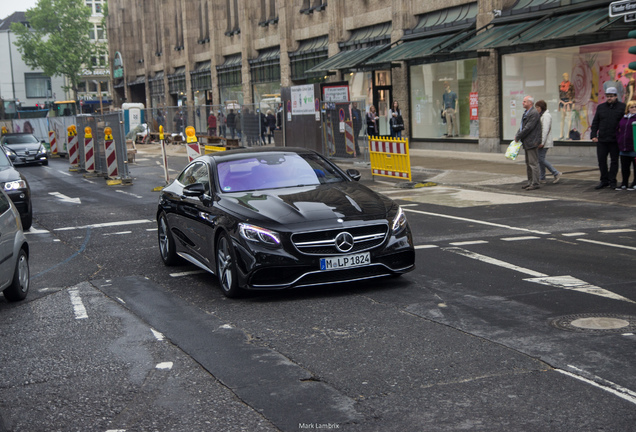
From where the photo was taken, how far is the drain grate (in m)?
6.46

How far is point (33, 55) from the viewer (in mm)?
107625

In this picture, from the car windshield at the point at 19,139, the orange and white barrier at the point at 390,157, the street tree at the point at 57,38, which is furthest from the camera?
the street tree at the point at 57,38

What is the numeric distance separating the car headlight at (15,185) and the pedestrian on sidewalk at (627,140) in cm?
1127

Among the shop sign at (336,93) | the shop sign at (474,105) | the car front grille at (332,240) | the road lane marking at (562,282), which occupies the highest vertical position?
the shop sign at (336,93)

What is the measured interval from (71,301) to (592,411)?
5.71m

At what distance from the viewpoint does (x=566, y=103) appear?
25141 mm

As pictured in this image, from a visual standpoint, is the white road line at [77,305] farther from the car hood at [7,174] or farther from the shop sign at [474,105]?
the shop sign at [474,105]

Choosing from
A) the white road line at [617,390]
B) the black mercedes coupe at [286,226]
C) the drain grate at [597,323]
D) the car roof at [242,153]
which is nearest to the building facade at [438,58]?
the car roof at [242,153]

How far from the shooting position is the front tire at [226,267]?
8.15m

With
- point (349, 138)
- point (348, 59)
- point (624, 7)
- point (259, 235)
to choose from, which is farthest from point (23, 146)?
point (259, 235)

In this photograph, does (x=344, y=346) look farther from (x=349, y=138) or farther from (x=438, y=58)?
(x=438, y=58)

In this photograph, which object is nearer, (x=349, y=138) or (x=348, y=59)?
(x=349, y=138)

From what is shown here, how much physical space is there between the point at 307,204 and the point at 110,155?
18928 mm

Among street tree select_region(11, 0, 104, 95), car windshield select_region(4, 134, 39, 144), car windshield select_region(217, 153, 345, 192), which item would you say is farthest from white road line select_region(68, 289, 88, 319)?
street tree select_region(11, 0, 104, 95)
